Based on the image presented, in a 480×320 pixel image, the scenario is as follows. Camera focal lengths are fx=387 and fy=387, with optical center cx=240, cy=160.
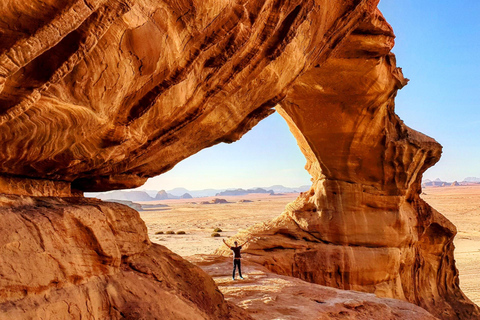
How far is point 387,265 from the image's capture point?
14.3 metres

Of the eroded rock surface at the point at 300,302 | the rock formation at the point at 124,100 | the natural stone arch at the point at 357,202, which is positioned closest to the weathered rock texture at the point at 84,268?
the rock formation at the point at 124,100

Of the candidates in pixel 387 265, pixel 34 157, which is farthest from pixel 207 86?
pixel 387 265

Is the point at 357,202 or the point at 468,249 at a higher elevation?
the point at 357,202

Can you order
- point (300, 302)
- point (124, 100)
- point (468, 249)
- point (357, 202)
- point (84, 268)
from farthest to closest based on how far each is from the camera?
point (468, 249) < point (357, 202) < point (300, 302) < point (124, 100) < point (84, 268)

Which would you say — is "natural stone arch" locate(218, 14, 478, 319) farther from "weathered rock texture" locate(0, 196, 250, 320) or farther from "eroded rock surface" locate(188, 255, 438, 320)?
"weathered rock texture" locate(0, 196, 250, 320)

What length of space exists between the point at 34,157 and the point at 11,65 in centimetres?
195

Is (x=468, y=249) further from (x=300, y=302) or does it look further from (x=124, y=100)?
(x=124, y=100)

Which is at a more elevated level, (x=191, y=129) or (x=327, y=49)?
(x=327, y=49)

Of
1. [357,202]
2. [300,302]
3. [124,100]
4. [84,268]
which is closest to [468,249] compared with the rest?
[357,202]

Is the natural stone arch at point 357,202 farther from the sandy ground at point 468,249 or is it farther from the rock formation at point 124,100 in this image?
the sandy ground at point 468,249

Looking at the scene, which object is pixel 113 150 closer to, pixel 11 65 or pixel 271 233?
pixel 11 65

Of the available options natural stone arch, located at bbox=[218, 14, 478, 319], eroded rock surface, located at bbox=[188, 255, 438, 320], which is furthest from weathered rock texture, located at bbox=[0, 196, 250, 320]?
natural stone arch, located at bbox=[218, 14, 478, 319]

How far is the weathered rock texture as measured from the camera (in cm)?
367

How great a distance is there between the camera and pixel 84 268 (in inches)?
176
